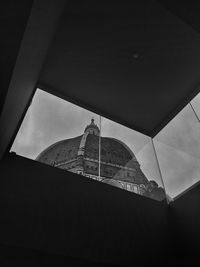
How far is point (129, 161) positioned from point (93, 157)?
76 cm

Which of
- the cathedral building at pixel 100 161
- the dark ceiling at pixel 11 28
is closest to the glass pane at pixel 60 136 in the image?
the cathedral building at pixel 100 161

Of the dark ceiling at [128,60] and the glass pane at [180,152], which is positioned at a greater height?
the dark ceiling at [128,60]

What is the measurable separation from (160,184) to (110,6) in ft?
10.0

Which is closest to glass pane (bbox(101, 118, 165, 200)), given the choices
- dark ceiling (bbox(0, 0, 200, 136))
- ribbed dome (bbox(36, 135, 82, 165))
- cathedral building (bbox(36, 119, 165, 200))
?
cathedral building (bbox(36, 119, 165, 200))

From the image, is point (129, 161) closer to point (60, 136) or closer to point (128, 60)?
point (60, 136)

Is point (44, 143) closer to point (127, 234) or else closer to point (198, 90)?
point (127, 234)

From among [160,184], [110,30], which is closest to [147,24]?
[110,30]

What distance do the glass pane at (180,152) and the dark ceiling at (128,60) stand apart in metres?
0.32

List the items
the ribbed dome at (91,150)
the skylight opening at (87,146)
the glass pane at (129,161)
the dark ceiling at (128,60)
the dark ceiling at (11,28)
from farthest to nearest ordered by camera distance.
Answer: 1. the glass pane at (129,161)
2. the ribbed dome at (91,150)
3. the skylight opening at (87,146)
4. the dark ceiling at (128,60)
5. the dark ceiling at (11,28)

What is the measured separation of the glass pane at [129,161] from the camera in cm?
376

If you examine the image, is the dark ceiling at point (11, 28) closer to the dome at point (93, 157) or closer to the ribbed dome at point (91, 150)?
the dome at point (93, 157)

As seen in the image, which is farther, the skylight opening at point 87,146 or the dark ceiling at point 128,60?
the skylight opening at point 87,146

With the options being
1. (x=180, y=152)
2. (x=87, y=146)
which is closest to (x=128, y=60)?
(x=87, y=146)

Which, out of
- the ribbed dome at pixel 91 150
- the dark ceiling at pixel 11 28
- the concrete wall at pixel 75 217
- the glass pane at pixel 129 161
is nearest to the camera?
the dark ceiling at pixel 11 28
